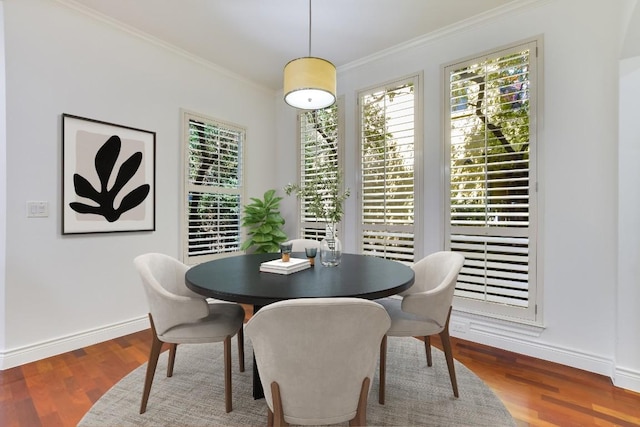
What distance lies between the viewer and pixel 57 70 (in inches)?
102

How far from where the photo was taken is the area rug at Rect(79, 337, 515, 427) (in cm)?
175

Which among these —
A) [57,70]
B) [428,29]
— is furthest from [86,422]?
[428,29]

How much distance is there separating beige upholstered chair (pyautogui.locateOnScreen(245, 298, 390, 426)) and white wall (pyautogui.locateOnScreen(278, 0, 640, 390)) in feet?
6.72

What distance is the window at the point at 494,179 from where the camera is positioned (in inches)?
101

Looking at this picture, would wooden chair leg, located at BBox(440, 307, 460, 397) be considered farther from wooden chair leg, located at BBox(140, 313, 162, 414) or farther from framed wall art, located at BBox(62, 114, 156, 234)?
framed wall art, located at BBox(62, 114, 156, 234)

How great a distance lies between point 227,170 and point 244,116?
0.74m

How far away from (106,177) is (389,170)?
8.69 feet

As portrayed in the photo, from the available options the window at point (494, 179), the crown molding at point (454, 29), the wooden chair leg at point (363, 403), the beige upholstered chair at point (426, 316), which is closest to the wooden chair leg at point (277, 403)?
the wooden chair leg at point (363, 403)

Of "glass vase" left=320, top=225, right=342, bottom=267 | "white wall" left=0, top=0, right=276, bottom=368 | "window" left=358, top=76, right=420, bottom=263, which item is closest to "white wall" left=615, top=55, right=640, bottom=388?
"window" left=358, top=76, right=420, bottom=263

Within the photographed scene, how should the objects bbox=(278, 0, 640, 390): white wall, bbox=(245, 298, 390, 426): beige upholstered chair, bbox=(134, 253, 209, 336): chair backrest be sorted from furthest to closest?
1. bbox=(278, 0, 640, 390): white wall
2. bbox=(134, 253, 209, 336): chair backrest
3. bbox=(245, 298, 390, 426): beige upholstered chair

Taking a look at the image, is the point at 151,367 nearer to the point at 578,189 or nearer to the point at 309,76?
the point at 309,76

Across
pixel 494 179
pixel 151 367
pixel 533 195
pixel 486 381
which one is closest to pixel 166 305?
pixel 151 367

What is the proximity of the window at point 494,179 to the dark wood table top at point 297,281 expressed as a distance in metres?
1.11

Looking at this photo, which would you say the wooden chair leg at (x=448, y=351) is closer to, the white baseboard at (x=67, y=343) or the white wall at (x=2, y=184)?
the white baseboard at (x=67, y=343)
